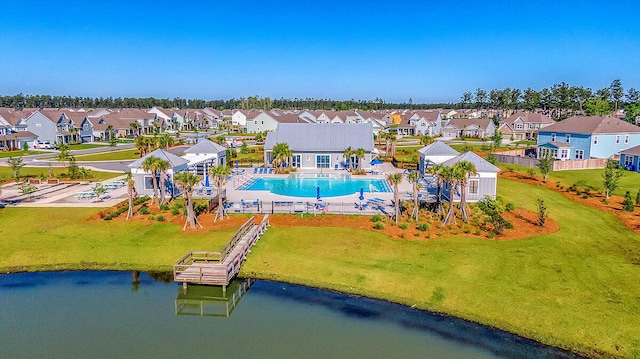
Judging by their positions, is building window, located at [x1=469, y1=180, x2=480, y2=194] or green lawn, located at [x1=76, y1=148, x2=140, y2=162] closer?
building window, located at [x1=469, y1=180, x2=480, y2=194]

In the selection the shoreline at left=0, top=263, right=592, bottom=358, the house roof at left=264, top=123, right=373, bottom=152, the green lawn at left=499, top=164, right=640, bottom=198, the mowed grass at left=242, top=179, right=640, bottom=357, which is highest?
the house roof at left=264, top=123, right=373, bottom=152

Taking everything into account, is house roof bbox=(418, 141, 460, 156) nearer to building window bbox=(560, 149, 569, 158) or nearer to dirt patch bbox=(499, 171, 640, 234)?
dirt patch bbox=(499, 171, 640, 234)

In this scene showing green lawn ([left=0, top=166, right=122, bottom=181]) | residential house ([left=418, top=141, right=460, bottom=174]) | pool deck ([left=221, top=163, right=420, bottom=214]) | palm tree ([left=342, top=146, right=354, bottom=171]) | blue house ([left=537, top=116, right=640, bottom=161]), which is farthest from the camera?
blue house ([left=537, top=116, right=640, bottom=161])

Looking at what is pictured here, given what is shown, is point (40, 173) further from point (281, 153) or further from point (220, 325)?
point (220, 325)

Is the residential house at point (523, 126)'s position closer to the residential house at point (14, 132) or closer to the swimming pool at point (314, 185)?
the swimming pool at point (314, 185)

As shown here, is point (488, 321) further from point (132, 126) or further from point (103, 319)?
point (132, 126)

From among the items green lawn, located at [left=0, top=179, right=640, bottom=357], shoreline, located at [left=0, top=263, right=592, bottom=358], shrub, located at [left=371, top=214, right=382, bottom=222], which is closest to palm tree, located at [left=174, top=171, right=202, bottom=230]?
green lawn, located at [left=0, top=179, right=640, bottom=357]

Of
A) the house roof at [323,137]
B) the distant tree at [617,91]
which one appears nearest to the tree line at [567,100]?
the distant tree at [617,91]
